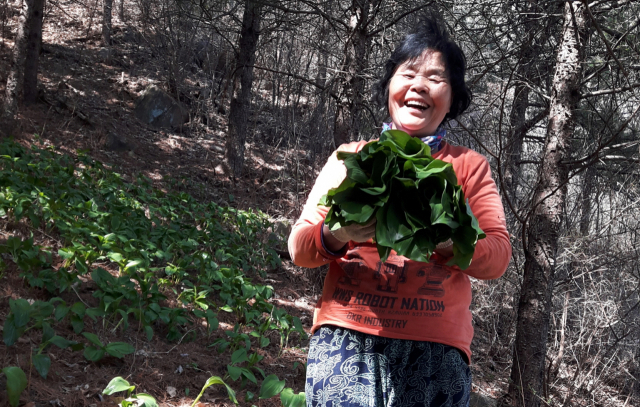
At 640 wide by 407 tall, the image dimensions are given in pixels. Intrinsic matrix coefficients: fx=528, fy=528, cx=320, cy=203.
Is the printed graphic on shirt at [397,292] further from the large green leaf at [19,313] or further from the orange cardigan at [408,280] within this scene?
the large green leaf at [19,313]

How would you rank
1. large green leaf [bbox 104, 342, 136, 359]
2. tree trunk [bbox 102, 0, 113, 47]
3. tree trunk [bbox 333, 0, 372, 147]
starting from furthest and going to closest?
tree trunk [bbox 102, 0, 113, 47], tree trunk [bbox 333, 0, 372, 147], large green leaf [bbox 104, 342, 136, 359]

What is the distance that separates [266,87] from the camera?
14812mm

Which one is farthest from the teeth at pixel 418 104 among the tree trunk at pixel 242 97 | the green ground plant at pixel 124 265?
the tree trunk at pixel 242 97

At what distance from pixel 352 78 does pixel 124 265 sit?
2806 millimetres

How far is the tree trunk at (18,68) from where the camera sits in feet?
27.0

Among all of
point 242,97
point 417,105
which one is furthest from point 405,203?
point 242,97

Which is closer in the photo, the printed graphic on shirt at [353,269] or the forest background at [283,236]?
the printed graphic on shirt at [353,269]

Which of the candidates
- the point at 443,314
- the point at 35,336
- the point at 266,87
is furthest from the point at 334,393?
the point at 266,87

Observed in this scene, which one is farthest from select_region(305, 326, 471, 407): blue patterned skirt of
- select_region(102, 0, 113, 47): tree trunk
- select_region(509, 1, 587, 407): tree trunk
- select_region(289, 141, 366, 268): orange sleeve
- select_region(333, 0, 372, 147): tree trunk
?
select_region(102, 0, 113, 47): tree trunk

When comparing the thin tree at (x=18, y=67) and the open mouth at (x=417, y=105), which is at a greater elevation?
the thin tree at (x=18, y=67)

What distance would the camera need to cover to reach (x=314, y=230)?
1.48 m

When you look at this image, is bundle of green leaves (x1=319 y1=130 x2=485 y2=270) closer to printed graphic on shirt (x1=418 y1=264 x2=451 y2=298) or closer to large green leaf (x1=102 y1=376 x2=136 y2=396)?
printed graphic on shirt (x1=418 y1=264 x2=451 y2=298)

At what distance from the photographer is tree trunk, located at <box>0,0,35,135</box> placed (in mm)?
8219

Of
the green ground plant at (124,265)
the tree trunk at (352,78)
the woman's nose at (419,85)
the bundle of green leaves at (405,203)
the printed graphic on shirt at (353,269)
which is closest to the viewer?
the bundle of green leaves at (405,203)
